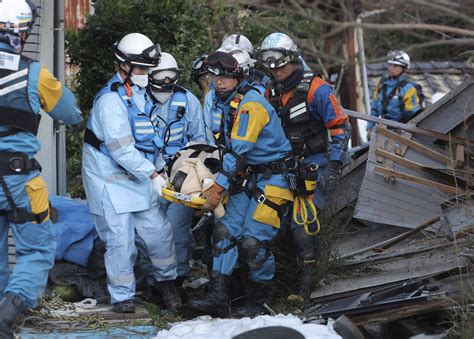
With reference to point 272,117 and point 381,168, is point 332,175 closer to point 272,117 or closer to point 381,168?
point 272,117

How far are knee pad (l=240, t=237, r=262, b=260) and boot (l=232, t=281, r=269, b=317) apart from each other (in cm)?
31

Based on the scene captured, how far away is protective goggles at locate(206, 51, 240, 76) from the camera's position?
7.56m

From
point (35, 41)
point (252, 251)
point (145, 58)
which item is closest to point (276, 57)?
point (145, 58)

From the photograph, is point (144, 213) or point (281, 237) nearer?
point (144, 213)

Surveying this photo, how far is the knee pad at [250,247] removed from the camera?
7535mm

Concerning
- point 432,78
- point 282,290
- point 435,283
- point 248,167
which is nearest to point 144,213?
point 248,167

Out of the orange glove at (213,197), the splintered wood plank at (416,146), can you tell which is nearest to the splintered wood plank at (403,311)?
the orange glove at (213,197)

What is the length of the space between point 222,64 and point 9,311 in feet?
8.32

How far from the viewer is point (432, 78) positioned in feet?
70.0

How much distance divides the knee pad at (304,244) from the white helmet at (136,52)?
1804mm

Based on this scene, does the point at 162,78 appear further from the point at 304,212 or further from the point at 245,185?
the point at 304,212

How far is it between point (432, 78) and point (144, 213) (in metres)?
14.8

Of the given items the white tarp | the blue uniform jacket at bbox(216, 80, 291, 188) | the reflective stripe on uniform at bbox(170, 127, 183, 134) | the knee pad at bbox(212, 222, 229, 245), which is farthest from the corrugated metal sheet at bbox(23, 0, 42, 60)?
the white tarp

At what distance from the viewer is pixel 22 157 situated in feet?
21.5
